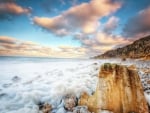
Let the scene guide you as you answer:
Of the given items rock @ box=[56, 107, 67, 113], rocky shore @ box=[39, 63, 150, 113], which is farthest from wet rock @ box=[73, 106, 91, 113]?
rock @ box=[56, 107, 67, 113]

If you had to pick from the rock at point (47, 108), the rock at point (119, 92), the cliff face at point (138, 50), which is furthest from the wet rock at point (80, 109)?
the cliff face at point (138, 50)

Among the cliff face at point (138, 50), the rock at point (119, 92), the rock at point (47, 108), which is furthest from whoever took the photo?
the cliff face at point (138, 50)

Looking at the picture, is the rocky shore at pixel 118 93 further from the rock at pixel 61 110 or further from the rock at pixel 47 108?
the rock at pixel 47 108

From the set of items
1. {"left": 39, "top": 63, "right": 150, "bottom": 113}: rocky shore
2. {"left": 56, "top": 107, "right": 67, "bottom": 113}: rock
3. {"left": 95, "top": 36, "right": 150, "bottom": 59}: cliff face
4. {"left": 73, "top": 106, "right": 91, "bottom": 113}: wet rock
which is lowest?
{"left": 56, "top": 107, "right": 67, "bottom": 113}: rock

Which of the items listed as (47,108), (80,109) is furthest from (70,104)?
(47,108)

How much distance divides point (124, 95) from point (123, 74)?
646mm

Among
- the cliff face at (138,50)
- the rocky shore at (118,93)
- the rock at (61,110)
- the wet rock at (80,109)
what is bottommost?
the rock at (61,110)

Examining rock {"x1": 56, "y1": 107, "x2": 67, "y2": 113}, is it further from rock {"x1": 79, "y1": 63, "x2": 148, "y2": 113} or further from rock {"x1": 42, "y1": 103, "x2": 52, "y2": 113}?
rock {"x1": 79, "y1": 63, "x2": 148, "y2": 113}

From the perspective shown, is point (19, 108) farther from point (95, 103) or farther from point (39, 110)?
point (95, 103)

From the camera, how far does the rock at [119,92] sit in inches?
198

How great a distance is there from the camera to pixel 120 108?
199 inches

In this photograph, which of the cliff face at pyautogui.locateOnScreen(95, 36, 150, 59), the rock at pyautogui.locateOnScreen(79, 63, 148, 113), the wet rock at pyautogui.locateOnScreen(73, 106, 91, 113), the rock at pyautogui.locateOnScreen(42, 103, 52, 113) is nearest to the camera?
the rock at pyautogui.locateOnScreen(79, 63, 148, 113)

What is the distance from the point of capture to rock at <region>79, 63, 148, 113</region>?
16.5 feet

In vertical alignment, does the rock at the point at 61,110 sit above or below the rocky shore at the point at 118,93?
below
